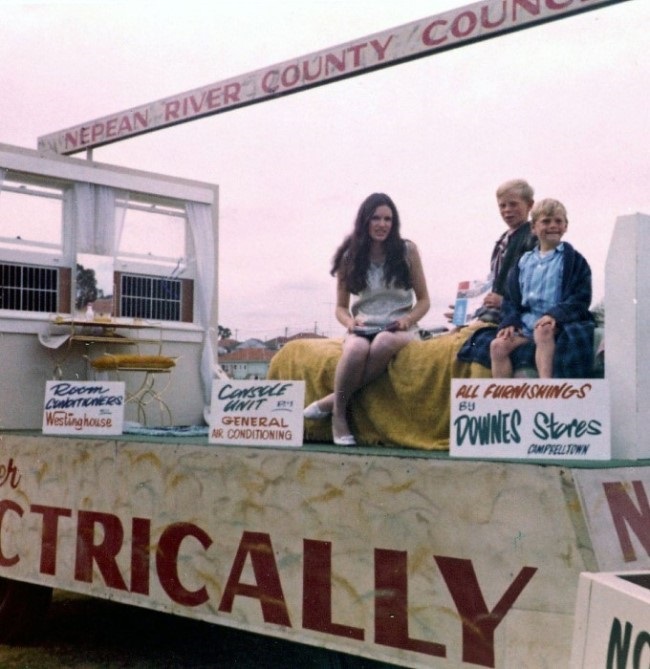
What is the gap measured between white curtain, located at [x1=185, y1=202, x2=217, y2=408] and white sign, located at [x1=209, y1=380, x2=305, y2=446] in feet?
9.26

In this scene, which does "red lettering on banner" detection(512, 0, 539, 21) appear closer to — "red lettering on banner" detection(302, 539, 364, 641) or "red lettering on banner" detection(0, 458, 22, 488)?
"red lettering on banner" detection(302, 539, 364, 641)

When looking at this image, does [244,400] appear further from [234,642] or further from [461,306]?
[234,642]

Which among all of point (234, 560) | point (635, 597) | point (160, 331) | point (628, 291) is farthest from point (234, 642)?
point (635, 597)

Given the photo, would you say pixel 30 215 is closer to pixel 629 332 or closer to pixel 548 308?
pixel 548 308

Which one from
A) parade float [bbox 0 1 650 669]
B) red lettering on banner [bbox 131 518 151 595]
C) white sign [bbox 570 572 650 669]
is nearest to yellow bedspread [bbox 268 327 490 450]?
parade float [bbox 0 1 650 669]

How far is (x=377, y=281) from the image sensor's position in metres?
4.82

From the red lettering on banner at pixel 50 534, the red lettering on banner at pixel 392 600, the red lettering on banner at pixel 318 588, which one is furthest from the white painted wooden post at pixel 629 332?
the red lettering on banner at pixel 50 534

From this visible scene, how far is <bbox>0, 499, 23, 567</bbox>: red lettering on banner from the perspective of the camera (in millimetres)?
5037

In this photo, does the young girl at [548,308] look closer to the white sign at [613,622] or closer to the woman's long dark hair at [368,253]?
the woman's long dark hair at [368,253]

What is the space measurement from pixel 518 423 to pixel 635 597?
140 centimetres

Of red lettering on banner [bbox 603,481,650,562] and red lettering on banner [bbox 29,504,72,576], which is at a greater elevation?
red lettering on banner [bbox 603,481,650,562]

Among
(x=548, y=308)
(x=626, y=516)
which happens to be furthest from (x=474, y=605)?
(x=548, y=308)

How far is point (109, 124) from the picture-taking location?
22.2 ft

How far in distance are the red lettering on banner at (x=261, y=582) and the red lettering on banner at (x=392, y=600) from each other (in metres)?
0.45
